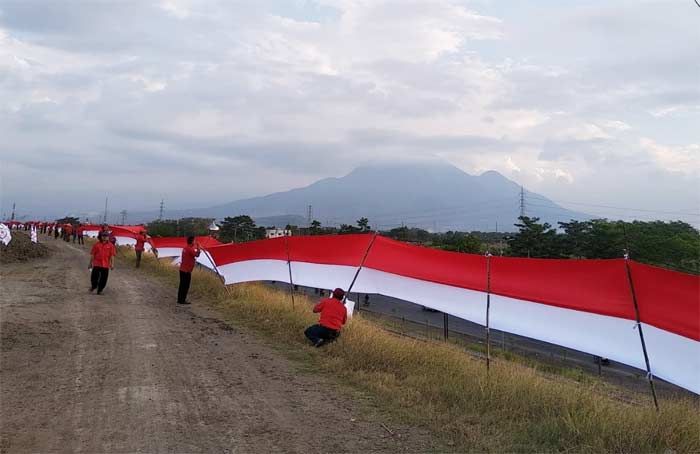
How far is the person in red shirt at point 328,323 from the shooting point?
8.74 metres

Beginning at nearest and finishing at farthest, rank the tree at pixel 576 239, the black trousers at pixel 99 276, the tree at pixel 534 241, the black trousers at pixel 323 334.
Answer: the black trousers at pixel 323 334 < the black trousers at pixel 99 276 < the tree at pixel 576 239 < the tree at pixel 534 241

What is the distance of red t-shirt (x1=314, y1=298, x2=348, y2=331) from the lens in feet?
28.8

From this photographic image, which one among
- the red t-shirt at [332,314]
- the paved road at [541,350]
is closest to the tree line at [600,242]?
the paved road at [541,350]

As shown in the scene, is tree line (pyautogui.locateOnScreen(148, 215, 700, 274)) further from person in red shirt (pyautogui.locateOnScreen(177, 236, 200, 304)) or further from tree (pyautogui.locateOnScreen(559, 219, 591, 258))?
person in red shirt (pyautogui.locateOnScreen(177, 236, 200, 304))

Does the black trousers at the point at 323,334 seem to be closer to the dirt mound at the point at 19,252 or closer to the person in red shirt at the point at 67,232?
the dirt mound at the point at 19,252

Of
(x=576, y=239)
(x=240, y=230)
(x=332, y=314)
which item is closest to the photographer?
(x=332, y=314)

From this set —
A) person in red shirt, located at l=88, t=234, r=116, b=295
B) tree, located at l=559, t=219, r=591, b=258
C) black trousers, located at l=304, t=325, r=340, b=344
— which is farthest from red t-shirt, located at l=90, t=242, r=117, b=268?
tree, located at l=559, t=219, r=591, b=258

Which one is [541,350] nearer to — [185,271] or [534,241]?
[185,271]

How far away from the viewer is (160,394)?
20.2ft

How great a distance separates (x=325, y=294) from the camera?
1786 centimetres

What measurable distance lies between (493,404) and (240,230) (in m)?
53.8

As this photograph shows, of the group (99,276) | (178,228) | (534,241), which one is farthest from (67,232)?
(99,276)

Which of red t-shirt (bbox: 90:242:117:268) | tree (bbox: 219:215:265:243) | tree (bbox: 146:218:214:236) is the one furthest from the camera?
tree (bbox: 146:218:214:236)

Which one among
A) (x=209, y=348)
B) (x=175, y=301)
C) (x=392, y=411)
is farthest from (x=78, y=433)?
(x=175, y=301)
